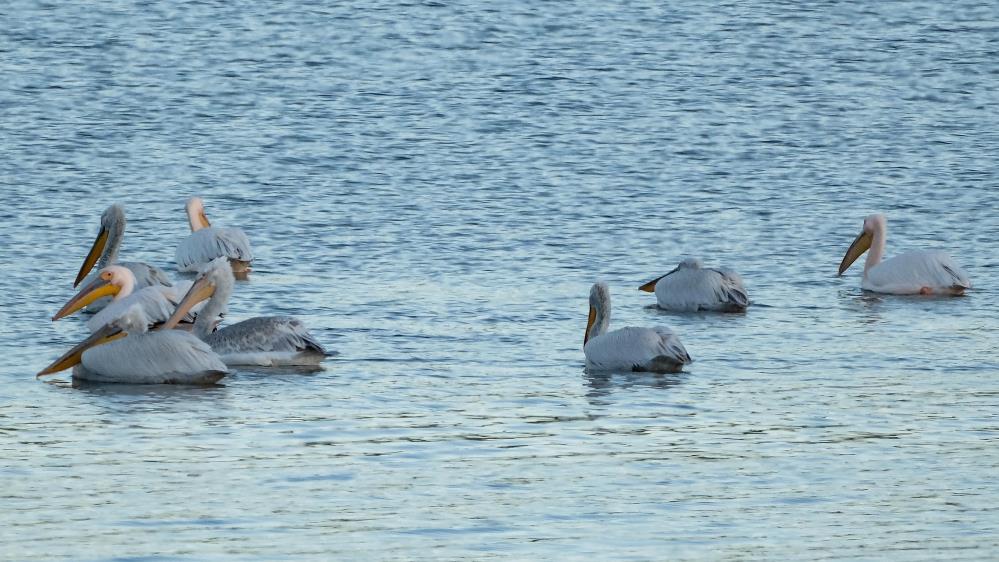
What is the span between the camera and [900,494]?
24.6ft

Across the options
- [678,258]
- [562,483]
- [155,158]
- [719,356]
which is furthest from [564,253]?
[562,483]

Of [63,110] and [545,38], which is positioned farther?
[545,38]

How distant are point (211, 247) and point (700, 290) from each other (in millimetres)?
3262

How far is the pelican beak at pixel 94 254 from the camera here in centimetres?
1259

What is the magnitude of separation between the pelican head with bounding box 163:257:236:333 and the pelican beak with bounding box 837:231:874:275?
4.26m

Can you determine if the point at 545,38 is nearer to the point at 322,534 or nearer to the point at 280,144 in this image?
the point at 280,144

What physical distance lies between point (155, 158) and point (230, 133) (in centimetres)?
134

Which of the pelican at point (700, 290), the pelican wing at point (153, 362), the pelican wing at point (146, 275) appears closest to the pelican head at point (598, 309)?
the pelican at point (700, 290)

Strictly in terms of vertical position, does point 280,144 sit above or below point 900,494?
below

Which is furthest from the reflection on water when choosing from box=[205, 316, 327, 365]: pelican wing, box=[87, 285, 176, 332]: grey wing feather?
box=[87, 285, 176, 332]: grey wing feather

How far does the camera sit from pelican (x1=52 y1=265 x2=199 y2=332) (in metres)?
11.1

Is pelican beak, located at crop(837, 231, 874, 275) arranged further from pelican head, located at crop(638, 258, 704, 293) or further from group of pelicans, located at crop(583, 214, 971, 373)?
pelican head, located at crop(638, 258, 704, 293)

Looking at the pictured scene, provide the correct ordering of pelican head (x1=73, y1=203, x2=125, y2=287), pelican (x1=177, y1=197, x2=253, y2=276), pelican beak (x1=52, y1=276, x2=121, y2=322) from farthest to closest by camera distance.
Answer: pelican (x1=177, y1=197, x2=253, y2=276) → pelican head (x1=73, y1=203, x2=125, y2=287) → pelican beak (x1=52, y1=276, x2=121, y2=322)

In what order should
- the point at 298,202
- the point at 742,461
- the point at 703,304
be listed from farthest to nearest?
the point at 298,202
the point at 703,304
the point at 742,461
